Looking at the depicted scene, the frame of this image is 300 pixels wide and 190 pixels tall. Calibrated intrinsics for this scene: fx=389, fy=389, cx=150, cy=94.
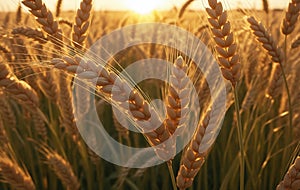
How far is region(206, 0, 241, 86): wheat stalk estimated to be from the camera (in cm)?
105

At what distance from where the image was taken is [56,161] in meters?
1.34

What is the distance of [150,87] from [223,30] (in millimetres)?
1835

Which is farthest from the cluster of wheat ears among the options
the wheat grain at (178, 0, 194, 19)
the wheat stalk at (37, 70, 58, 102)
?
the wheat grain at (178, 0, 194, 19)

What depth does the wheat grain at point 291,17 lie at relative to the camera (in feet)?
4.80

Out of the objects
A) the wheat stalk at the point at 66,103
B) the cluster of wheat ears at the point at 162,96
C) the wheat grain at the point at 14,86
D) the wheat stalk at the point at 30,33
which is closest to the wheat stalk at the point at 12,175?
the cluster of wheat ears at the point at 162,96

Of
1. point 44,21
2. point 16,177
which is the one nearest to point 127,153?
point 16,177

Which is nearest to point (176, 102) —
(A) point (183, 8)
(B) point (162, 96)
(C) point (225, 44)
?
(C) point (225, 44)

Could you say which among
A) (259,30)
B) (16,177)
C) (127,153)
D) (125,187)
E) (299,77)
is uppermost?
(259,30)

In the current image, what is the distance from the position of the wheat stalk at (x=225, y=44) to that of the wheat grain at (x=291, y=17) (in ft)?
1.71

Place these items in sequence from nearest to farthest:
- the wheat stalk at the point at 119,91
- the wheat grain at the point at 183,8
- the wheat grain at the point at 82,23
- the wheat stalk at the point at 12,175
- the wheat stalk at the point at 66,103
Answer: the wheat stalk at the point at 119,91 → the wheat stalk at the point at 12,175 → the wheat grain at the point at 82,23 → the wheat stalk at the point at 66,103 → the wheat grain at the point at 183,8

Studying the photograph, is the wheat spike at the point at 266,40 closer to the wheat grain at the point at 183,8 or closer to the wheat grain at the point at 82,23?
the wheat grain at the point at 82,23

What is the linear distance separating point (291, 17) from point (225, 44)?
0.58 meters

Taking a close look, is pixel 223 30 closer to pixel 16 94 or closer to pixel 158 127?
pixel 158 127

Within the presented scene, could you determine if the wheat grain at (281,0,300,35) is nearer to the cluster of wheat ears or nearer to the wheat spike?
the cluster of wheat ears
